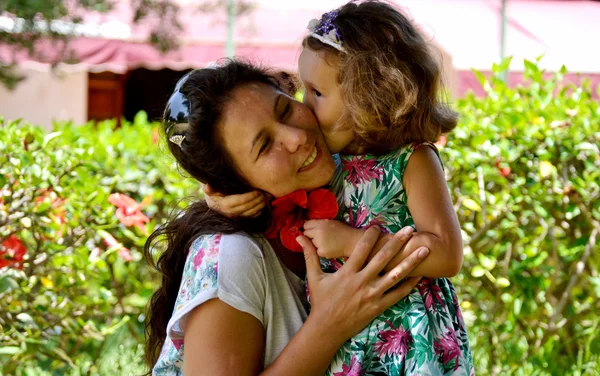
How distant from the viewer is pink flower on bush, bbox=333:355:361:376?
177 centimetres

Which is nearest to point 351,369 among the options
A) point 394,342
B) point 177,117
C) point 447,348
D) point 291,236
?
point 394,342

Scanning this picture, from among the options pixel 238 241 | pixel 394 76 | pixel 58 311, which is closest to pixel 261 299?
pixel 238 241

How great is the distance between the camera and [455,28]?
1092cm

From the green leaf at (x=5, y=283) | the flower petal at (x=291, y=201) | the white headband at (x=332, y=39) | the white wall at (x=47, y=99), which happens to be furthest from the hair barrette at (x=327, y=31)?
the white wall at (x=47, y=99)

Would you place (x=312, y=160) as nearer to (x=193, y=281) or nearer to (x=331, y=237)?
(x=331, y=237)

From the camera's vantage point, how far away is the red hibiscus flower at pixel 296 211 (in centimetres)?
186

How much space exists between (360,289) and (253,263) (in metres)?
0.24

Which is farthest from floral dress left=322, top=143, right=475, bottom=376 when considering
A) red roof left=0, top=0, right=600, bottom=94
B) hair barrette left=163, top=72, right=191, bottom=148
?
red roof left=0, top=0, right=600, bottom=94

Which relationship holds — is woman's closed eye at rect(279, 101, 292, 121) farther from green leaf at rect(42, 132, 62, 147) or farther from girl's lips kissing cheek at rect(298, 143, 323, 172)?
green leaf at rect(42, 132, 62, 147)

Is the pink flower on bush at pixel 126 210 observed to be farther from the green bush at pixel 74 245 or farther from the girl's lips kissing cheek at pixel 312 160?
the girl's lips kissing cheek at pixel 312 160

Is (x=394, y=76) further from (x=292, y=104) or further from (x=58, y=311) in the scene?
(x=58, y=311)

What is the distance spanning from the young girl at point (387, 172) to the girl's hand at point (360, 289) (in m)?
0.03

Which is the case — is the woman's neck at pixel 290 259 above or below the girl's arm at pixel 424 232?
below

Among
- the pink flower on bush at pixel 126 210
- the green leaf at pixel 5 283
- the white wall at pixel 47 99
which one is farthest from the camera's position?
the white wall at pixel 47 99
